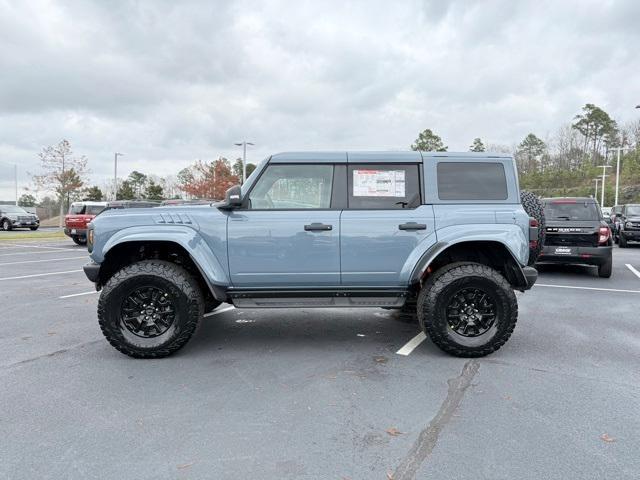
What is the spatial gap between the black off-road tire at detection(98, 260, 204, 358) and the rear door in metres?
1.52

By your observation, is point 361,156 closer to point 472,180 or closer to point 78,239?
point 472,180

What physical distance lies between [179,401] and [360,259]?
2.04 meters

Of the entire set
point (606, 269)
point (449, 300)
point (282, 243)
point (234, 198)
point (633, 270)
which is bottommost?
A: point (633, 270)

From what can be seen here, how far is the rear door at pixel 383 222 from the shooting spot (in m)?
4.27

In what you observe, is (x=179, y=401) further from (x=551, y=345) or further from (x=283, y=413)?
(x=551, y=345)

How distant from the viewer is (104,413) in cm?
312

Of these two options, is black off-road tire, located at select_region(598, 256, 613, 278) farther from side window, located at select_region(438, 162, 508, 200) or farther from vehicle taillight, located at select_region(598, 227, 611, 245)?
side window, located at select_region(438, 162, 508, 200)

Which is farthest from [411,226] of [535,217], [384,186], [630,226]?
[630,226]

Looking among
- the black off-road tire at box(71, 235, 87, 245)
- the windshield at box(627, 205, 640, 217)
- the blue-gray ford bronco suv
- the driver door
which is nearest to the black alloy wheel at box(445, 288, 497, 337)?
the blue-gray ford bronco suv

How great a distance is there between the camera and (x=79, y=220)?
17.3 meters

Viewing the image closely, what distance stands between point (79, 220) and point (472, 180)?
55.6 ft

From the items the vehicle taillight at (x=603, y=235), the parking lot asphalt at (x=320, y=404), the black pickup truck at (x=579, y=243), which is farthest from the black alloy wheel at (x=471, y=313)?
the vehicle taillight at (x=603, y=235)

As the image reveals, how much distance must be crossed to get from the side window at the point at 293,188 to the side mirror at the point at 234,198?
0.51ft

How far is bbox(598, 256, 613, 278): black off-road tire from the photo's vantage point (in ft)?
29.2
